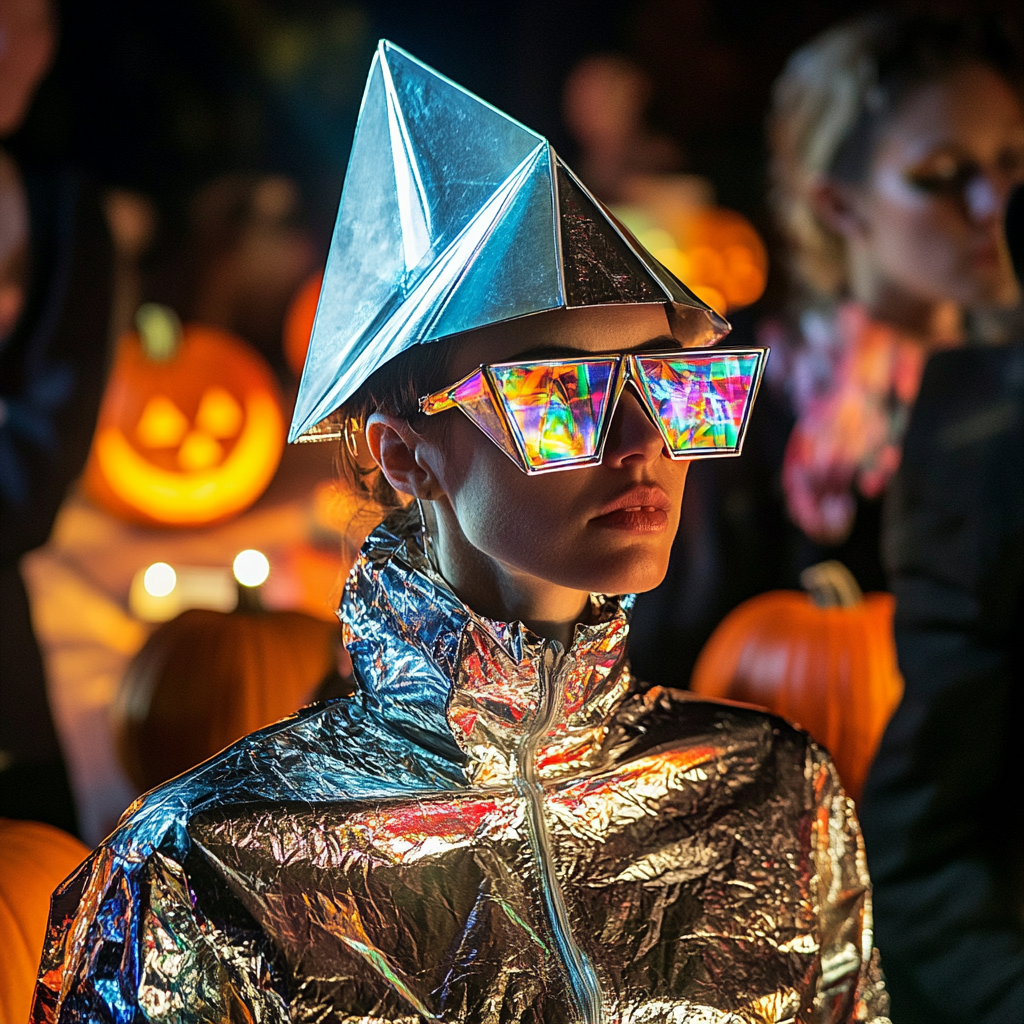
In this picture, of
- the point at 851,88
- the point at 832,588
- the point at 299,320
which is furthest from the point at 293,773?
the point at 299,320

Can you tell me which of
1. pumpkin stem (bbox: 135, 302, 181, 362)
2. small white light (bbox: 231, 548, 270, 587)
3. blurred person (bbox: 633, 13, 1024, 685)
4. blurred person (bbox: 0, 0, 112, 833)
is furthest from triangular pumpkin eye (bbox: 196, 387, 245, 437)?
blurred person (bbox: 633, 13, 1024, 685)

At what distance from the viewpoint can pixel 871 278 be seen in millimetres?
2309

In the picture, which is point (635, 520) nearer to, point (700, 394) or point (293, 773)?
point (700, 394)

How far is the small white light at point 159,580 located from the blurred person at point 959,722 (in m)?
1.63

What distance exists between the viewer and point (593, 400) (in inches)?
35.6

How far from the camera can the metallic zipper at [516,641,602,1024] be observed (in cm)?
99

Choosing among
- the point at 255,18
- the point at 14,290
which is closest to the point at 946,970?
the point at 14,290

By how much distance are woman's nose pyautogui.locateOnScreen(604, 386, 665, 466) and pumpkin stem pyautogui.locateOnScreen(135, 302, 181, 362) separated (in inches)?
90.5

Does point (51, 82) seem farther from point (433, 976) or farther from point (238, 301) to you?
point (433, 976)

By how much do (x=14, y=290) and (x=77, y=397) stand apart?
22 centimetres

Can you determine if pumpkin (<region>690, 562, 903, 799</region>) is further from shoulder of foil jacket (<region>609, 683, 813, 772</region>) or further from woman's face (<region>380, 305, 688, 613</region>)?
woman's face (<region>380, 305, 688, 613</region>)

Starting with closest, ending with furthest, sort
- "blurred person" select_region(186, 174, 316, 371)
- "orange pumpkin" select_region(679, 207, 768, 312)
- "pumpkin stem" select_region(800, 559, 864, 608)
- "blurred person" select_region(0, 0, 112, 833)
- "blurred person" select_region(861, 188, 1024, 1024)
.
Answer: "blurred person" select_region(861, 188, 1024, 1024) < "blurred person" select_region(0, 0, 112, 833) < "pumpkin stem" select_region(800, 559, 864, 608) < "blurred person" select_region(186, 174, 316, 371) < "orange pumpkin" select_region(679, 207, 768, 312)

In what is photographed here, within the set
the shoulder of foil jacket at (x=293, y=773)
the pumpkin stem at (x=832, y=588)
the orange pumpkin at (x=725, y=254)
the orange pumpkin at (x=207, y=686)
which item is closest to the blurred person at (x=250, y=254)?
the orange pumpkin at (x=725, y=254)

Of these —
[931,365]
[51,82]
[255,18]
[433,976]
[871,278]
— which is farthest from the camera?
[255,18]
